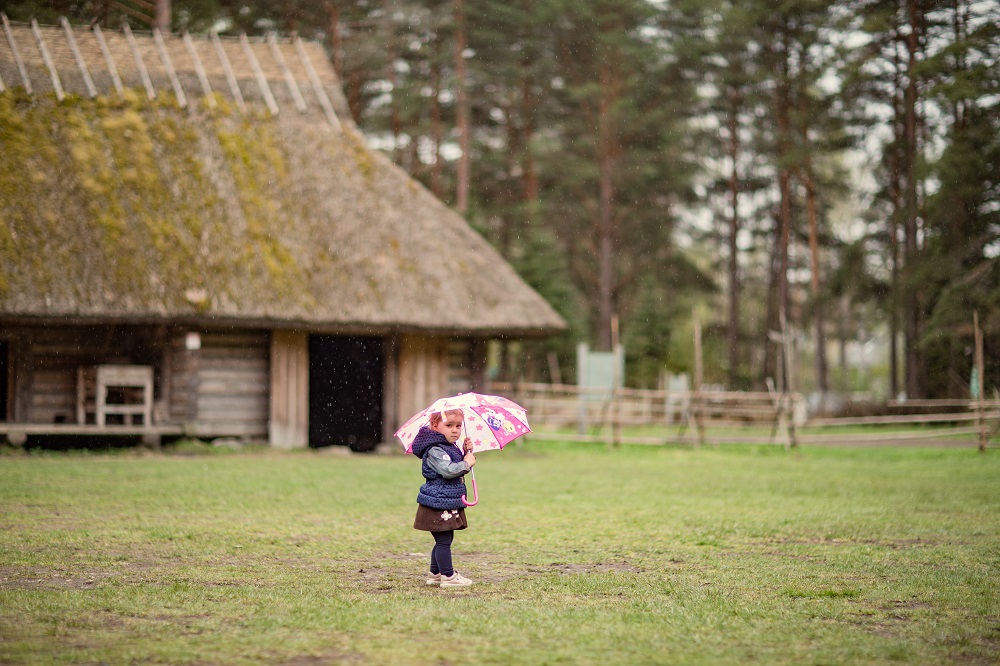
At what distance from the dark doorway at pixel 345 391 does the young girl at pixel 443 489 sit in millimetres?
15280

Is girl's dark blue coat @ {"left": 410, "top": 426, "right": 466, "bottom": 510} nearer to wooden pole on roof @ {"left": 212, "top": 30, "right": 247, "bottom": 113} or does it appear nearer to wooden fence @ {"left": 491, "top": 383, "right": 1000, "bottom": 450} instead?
wooden fence @ {"left": 491, "top": 383, "right": 1000, "bottom": 450}

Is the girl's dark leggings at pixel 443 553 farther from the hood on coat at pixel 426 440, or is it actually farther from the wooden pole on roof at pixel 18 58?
the wooden pole on roof at pixel 18 58

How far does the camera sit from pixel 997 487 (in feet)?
49.8

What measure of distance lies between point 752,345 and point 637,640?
2056 inches

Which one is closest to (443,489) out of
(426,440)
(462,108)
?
(426,440)

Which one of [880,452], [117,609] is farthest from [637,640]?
[880,452]

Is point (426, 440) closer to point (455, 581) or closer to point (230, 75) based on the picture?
point (455, 581)

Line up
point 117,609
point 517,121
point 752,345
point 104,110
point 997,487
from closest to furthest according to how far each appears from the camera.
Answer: point 117,609
point 997,487
point 104,110
point 517,121
point 752,345

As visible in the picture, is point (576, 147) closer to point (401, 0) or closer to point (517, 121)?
point (517, 121)

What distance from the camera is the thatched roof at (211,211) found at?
19.3 m

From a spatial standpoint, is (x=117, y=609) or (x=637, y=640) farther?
(x=117, y=609)

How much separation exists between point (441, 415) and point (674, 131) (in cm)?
3218

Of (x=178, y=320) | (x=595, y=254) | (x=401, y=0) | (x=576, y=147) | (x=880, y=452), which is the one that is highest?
(x=401, y=0)

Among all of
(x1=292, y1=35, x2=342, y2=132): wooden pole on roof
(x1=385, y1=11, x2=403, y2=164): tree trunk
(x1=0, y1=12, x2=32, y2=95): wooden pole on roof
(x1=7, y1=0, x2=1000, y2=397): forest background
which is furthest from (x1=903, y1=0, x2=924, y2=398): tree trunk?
(x1=0, y1=12, x2=32, y2=95): wooden pole on roof
